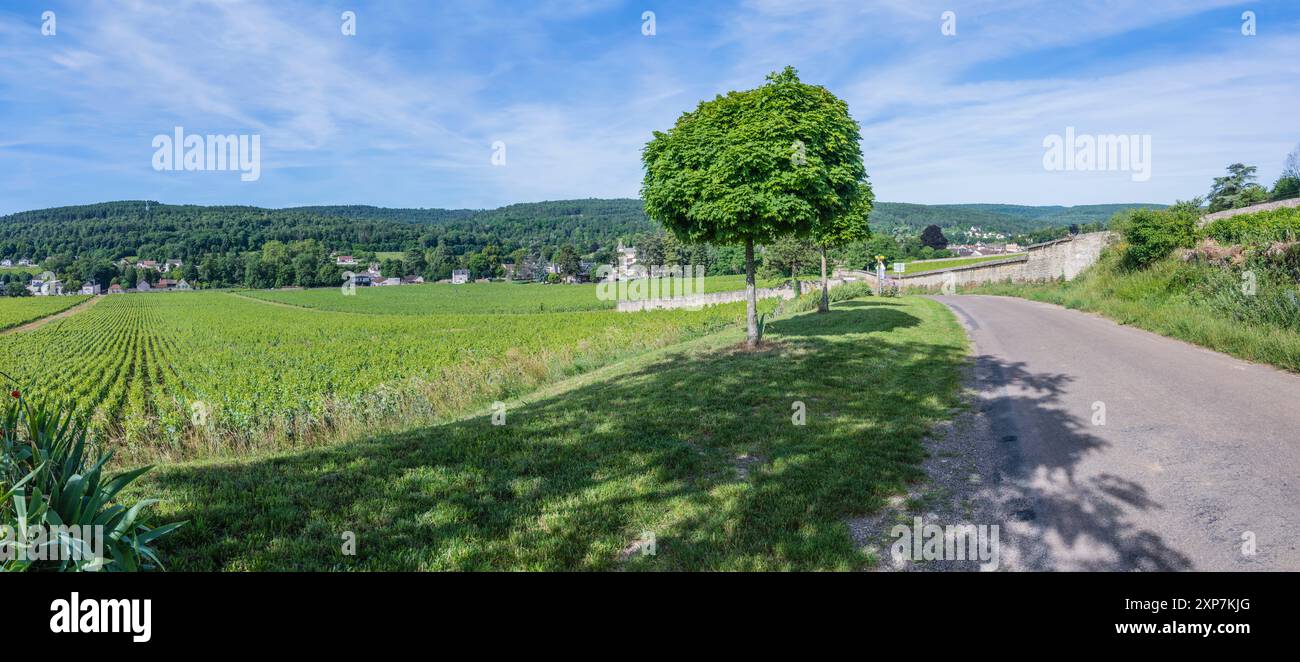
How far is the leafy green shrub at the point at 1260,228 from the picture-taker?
1549cm

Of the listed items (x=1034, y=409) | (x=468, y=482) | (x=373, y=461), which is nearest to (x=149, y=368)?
(x=373, y=461)

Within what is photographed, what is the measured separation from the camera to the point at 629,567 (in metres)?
4.33

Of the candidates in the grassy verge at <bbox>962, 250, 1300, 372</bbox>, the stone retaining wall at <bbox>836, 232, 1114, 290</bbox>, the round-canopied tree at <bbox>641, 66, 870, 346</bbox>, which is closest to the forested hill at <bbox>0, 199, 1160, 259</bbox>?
the stone retaining wall at <bbox>836, 232, 1114, 290</bbox>

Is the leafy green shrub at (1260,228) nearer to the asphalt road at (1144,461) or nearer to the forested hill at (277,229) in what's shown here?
the asphalt road at (1144,461)

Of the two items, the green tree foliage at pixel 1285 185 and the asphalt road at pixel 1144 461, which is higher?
the green tree foliage at pixel 1285 185

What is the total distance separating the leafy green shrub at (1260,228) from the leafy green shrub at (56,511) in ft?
77.5

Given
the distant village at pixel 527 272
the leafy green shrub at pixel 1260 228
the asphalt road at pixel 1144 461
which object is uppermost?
the distant village at pixel 527 272

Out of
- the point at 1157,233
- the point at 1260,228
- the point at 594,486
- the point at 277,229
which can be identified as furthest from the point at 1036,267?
the point at 277,229

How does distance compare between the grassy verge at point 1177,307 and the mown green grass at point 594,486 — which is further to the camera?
the grassy verge at point 1177,307

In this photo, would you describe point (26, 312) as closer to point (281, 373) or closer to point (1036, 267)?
point (281, 373)

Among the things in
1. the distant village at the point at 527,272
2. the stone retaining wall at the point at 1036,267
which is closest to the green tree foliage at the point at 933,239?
the distant village at the point at 527,272

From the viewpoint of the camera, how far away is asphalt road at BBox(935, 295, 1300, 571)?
4.17 m

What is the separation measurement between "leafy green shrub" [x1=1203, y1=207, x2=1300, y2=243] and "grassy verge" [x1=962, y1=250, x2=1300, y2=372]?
53.0 inches

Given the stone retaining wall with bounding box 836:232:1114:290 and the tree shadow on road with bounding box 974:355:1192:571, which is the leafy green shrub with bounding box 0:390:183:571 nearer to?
the tree shadow on road with bounding box 974:355:1192:571
